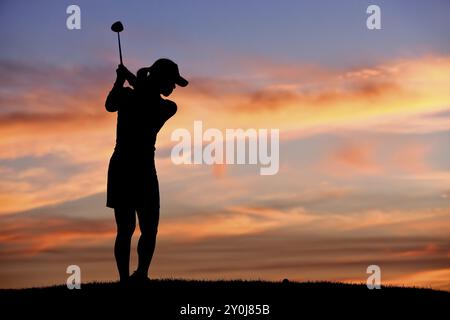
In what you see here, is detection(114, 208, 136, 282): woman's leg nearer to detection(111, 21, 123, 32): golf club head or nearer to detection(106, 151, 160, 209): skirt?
detection(106, 151, 160, 209): skirt

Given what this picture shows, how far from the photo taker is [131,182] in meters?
14.8

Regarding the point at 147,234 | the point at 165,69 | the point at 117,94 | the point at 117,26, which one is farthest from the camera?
the point at 117,26

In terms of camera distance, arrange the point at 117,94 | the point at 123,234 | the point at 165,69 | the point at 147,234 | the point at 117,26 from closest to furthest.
Result: 1. the point at 117,94
2. the point at 123,234
3. the point at 147,234
4. the point at 165,69
5. the point at 117,26

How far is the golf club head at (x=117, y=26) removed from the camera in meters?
15.8

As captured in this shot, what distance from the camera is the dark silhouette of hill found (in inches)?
572

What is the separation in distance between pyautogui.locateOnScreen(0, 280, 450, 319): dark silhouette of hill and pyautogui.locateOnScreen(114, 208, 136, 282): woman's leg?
1.83 feet

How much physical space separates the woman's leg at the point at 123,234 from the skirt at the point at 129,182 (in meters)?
0.12

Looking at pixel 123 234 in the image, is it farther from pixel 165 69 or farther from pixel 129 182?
pixel 165 69

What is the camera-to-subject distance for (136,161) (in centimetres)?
1490

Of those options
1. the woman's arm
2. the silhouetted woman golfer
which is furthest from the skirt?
the woman's arm

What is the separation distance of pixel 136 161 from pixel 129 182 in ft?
1.25
